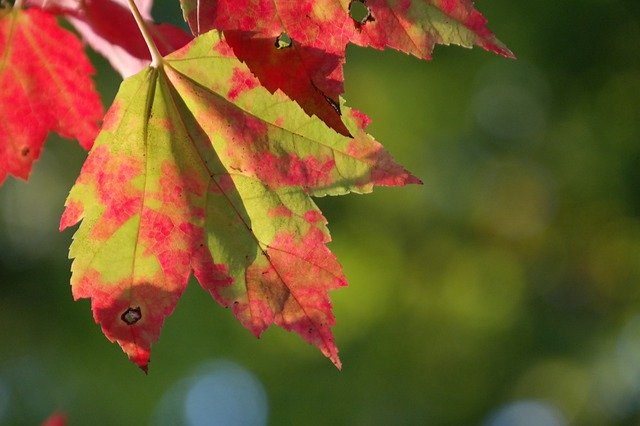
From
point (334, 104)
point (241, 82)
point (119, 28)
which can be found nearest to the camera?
point (334, 104)

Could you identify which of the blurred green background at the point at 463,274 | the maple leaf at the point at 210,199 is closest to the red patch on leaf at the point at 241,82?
the maple leaf at the point at 210,199

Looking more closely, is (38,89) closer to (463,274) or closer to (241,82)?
(241,82)

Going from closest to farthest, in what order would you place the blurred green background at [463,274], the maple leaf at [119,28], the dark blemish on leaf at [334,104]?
the dark blemish on leaf at [334,104], the maple leaf at [119,28], the blurred green background at [463,274]

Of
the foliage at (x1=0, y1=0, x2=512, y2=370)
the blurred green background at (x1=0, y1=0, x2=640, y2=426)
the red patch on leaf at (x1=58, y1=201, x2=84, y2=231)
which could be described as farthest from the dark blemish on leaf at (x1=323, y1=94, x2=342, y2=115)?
the blurred green background at (x1=0, y1=0, x2=640, y2=426)

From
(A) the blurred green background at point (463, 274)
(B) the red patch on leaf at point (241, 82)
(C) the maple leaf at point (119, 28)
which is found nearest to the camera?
(B) the red patch on leaf at point (241, 82)

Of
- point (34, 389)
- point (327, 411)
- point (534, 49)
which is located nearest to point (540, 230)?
point (534, 49)

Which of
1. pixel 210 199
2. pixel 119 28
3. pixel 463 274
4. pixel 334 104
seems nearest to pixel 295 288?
pixel 210 199

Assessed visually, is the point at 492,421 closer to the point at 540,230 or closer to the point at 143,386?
the point at 540,230

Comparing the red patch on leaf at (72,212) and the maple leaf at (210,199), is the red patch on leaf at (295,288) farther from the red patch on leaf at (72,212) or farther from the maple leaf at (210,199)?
the red patch on leaf at (72,212)
